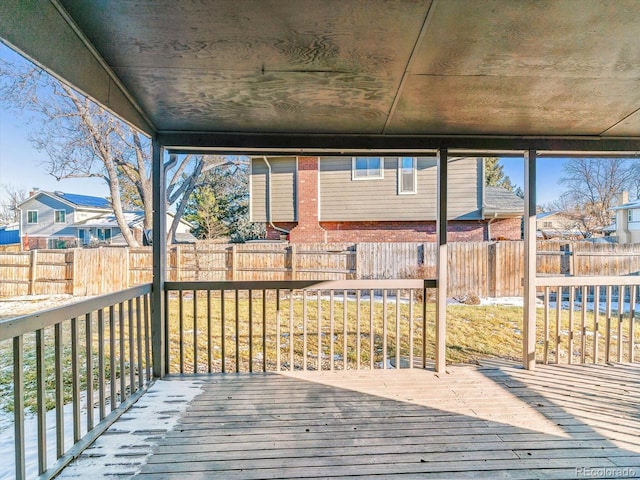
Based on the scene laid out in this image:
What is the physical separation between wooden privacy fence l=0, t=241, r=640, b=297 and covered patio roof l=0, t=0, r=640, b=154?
436 cm

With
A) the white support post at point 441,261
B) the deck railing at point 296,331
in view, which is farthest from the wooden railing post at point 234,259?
the white support post at point 441,261

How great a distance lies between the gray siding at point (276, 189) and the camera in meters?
8.51

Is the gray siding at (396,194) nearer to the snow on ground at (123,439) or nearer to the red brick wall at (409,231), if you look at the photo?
the red brick wall at (409,231)

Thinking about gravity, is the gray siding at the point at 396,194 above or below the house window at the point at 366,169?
below

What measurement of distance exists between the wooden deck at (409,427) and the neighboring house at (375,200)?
5219 millimetres

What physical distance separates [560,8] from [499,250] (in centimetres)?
633

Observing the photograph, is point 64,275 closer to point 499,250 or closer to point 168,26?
point 168,26

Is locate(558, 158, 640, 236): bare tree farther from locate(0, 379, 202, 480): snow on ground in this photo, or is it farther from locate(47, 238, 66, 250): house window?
locate(47, 238, 66, 250): house window

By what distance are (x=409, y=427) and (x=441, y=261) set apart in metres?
1.52

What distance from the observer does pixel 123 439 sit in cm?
212

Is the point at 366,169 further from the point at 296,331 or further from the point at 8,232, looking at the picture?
the point at 8,232

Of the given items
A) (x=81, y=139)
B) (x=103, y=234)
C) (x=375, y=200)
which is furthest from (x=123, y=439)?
(x=103, y=234)

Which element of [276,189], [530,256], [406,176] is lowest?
[530,256]

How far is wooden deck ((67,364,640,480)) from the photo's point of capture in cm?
186
